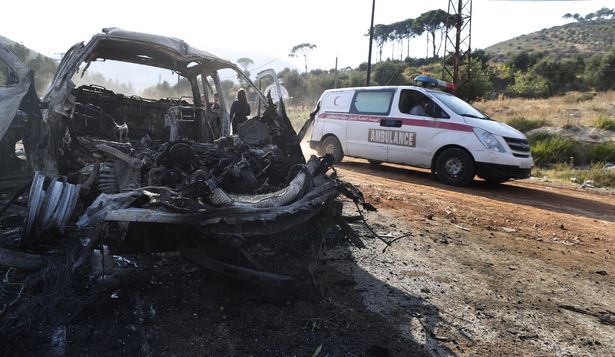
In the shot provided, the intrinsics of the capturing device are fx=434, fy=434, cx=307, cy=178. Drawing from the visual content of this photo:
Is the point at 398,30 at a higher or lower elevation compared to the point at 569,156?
higher

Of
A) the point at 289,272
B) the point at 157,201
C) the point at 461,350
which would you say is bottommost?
the point at 461,350

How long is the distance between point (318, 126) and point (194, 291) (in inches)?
310

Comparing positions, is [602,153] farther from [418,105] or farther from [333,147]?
[333,147]

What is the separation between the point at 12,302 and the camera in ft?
8.29

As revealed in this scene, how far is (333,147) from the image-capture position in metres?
10.2

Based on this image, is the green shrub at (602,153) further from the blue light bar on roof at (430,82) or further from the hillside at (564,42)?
the hillside at (564,42)

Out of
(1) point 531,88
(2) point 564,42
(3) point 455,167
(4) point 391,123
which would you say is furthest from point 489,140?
(2) point 564,42

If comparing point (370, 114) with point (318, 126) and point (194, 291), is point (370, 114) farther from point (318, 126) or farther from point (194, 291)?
point (194, 291)

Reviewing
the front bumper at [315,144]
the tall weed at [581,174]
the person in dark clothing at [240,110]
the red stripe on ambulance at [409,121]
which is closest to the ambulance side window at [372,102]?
the red stripe on ambulance at [409,121]

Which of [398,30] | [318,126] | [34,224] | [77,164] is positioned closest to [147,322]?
[34,224]

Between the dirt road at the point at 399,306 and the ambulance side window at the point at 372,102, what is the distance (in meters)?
4.51

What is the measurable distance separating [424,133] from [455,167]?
0.89 meters

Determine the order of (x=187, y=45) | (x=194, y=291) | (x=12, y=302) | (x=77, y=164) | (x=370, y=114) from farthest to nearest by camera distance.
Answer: (x=370, y=114) → (x=187, y=45) → (x=77, y=164) → (x=194, y=291) → (x=12, y=302)

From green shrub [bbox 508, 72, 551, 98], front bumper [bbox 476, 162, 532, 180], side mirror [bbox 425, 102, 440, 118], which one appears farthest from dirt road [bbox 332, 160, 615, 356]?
green shrub [bbox 508, 72, 551, 98]
